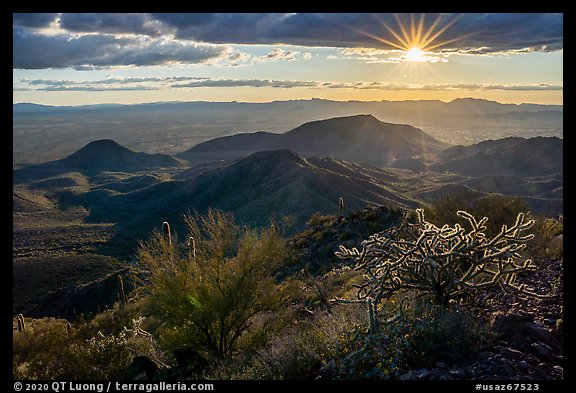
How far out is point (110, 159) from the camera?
169 metres

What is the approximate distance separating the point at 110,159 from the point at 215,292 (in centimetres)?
17273

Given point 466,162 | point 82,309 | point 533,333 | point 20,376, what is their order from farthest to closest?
point 466,162 < point 82,309 < point 20,376 < point 533,333

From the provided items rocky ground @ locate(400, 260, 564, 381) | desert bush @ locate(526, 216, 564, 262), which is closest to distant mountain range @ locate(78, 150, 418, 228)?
desert bush @ locate(526, 216, 564, 262)

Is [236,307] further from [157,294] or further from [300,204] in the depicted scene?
[300,204]

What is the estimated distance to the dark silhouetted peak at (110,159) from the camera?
163375 millimetres

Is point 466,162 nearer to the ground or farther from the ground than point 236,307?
nearer to the ground

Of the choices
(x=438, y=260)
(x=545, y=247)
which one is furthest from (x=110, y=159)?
(x=438, y=260)

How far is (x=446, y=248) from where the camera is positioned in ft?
19.3

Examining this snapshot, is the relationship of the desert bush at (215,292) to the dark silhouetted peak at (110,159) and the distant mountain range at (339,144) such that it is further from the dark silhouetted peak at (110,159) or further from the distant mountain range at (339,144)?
the distant mountain range at (339,144)

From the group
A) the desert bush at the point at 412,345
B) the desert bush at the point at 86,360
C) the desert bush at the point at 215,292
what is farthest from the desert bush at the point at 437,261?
the desert bush at the point at 86,360

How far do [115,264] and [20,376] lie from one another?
1547 inches

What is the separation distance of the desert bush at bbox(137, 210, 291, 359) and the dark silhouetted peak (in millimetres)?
164266

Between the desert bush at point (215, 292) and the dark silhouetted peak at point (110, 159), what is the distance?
16427 cm

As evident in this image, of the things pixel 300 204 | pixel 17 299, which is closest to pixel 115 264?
pixel 17 299
